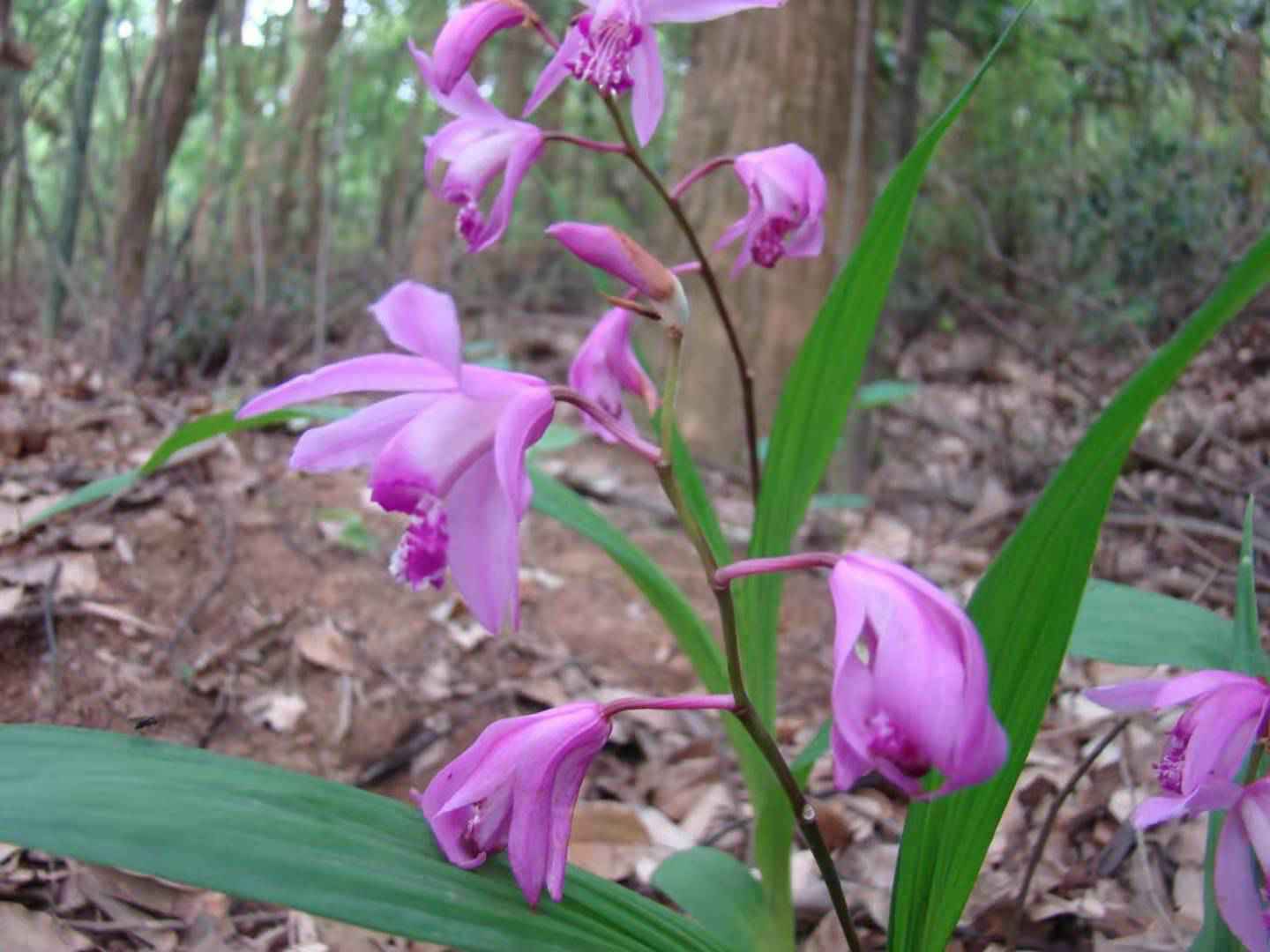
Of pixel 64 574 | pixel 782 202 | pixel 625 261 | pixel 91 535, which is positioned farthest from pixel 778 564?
pixel 91 535

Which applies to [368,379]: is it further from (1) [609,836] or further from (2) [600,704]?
(1) [609,836]

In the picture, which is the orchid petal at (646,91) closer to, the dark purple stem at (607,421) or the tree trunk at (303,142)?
the dark purple stem at (607,421)

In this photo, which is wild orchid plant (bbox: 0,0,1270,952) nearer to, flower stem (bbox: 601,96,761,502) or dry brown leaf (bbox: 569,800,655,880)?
flower stem (bbox: 601,96,761,502)

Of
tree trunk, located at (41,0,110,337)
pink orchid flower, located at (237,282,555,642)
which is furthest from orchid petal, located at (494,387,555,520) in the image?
tree trunk, located at (41,0,110,337)

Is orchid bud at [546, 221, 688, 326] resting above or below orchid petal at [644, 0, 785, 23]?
below

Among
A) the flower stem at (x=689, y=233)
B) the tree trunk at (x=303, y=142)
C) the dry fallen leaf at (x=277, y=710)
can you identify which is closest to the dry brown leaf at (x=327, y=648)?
the dry fallen leaf at (x=277, y=710)

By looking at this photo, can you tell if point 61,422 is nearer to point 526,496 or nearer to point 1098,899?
point 526,496

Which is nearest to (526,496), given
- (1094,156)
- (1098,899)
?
(1098,899)

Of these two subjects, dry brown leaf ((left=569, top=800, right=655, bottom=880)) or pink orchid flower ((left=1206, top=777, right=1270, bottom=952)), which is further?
dry brown leaf ((left=569, top=800, right=655, bottom=880))
